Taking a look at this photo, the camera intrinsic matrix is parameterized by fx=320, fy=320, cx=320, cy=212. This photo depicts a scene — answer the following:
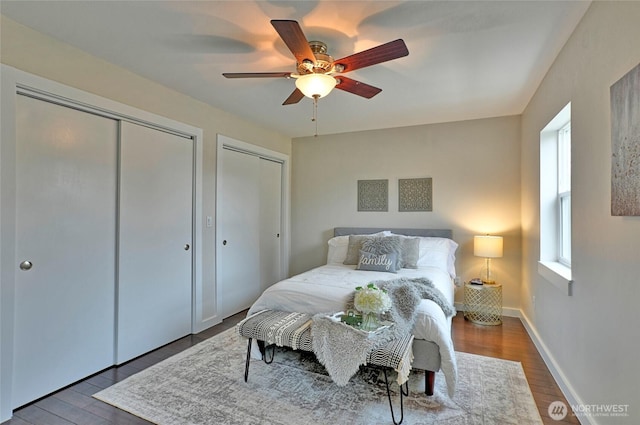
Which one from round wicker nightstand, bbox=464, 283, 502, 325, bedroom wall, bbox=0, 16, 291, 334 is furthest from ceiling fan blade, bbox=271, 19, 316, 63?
round wicker nightstand, bbox=464, 283, 502, 325

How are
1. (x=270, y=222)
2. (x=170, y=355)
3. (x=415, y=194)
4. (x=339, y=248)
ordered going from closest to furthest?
(x=170, y=355) → (x=339, y=248) → (x=415, y=194) → (x=270, y=222)

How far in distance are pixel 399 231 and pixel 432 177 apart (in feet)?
2.76

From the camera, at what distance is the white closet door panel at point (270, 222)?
15.0 ft

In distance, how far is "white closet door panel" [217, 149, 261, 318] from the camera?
3.77m

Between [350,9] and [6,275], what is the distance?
2.64 metres

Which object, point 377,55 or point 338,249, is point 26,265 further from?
point 338,249

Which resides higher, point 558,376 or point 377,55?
point 377,55

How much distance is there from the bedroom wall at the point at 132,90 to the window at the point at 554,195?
127 inches

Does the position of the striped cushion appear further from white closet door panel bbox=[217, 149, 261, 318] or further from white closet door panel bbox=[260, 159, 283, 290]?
white closet door panel bbox=[260, 159, 283, 290]

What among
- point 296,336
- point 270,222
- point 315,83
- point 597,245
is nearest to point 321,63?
point 315,83

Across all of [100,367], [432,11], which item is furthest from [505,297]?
[100,367]

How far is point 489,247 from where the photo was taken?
11.9ft

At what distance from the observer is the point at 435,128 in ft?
13.9

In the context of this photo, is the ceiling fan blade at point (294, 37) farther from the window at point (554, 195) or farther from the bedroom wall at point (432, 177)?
the bedroom wall at point (432, 177)
